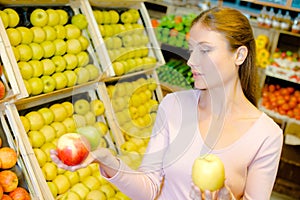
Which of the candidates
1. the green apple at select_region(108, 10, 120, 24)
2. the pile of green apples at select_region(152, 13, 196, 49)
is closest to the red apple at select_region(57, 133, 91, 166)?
the green apple at select_region(108, 10, 120, 24)

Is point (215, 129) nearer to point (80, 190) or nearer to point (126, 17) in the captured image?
point (80, 190)

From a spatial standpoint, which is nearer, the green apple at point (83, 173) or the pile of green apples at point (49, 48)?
the pile of green apples at point (49, 48)

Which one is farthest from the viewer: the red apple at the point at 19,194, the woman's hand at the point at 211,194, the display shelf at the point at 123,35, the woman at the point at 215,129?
the display shelf at the point at 123,35

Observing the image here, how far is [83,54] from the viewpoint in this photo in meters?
2.34

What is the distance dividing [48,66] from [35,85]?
0.16 metres

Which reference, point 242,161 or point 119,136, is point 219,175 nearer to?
point 242,161

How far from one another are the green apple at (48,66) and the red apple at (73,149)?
0.81 metres

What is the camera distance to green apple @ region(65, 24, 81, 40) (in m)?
2.28

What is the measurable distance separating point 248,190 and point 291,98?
2.87 metres

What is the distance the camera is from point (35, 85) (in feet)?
6.59

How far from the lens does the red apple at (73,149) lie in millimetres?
1294

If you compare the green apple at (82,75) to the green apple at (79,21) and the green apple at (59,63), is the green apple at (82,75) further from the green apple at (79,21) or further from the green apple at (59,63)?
the green apple at (79,21)

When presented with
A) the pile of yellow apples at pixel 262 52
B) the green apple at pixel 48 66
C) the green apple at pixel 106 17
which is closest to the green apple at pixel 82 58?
the green apple at pixel 48 66

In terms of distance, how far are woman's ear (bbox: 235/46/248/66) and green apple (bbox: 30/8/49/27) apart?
1.15 metres
